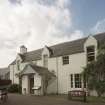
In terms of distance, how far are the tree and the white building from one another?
6.54ft

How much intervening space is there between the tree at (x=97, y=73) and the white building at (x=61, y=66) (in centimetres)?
199

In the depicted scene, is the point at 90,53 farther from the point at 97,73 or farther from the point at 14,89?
the point at 14,89

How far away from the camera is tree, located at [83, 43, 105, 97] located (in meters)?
26.5

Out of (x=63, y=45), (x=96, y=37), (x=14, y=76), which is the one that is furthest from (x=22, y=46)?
(x=96, y=37)

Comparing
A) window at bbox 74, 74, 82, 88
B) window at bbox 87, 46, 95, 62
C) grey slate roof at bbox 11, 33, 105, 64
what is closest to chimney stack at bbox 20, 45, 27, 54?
grey slate roof at bbox 11, 33, 105, 64

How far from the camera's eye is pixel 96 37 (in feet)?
100

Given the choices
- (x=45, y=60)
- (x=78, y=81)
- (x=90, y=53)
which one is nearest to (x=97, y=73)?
(x=90, y=53)

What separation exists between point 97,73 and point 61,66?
7.14 metres

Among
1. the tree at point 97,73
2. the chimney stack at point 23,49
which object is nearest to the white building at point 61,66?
the tree at point 97,73

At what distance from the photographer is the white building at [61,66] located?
98.8 ft

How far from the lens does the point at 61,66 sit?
33281 millimetres

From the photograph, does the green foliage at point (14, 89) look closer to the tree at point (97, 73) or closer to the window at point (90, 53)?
A: the window at point (90, 53)

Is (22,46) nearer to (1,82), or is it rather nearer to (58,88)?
(1,82)

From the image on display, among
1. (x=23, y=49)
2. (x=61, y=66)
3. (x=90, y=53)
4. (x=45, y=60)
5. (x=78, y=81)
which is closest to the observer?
(x=90, y=53)
